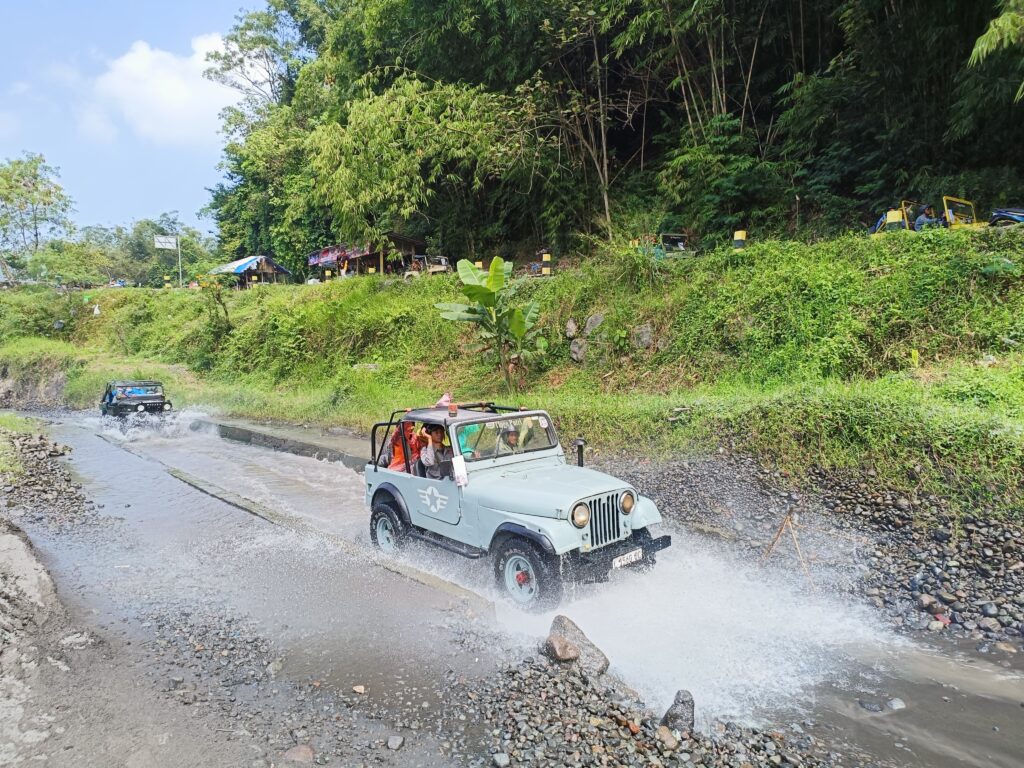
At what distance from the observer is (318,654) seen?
5.05 m

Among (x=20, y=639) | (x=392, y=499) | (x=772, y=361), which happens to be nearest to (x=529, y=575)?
(x=392, y=499)

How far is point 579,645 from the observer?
466cm

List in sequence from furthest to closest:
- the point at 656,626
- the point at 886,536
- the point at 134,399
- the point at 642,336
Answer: the point at 134,399
the point at 642,336
the point at 886,536
the point at 656,626

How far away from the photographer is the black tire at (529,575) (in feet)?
16.8

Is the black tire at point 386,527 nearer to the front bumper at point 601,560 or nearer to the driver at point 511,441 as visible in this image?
the driver at point 511,441

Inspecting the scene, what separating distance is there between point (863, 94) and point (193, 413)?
23.9m

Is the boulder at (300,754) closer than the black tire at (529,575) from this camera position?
Yes

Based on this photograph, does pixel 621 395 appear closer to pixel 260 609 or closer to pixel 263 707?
pixel 260 609

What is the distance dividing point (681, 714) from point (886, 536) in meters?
3.83

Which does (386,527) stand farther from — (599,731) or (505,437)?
(599,731)

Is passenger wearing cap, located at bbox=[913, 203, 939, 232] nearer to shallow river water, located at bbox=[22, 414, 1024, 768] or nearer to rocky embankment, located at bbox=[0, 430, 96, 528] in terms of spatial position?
shallow river water, located at bbox=[22, 414, 1024, 768]

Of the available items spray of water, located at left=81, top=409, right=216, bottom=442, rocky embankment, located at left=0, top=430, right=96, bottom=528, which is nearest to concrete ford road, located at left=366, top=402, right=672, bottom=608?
rocky embankment, located at left=0, top=430, right=96, bottom=528

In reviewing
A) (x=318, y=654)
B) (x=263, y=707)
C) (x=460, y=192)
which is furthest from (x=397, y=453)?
(x=460, y=192)

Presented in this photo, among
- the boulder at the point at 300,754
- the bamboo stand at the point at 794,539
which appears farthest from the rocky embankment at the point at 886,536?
the boulder at the point at 300,754
